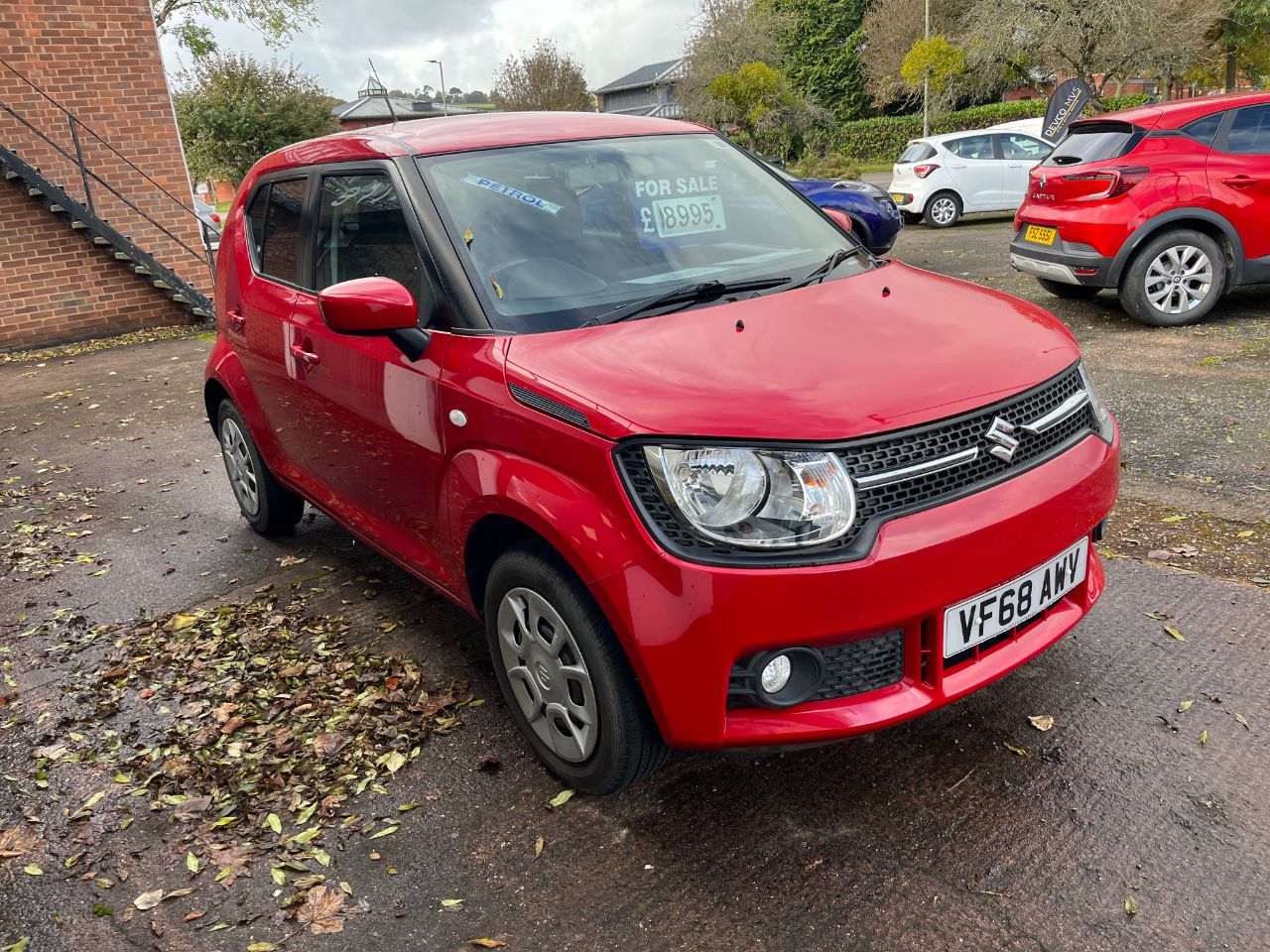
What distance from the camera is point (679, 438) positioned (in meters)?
2.32

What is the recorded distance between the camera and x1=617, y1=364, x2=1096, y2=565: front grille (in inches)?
89.4

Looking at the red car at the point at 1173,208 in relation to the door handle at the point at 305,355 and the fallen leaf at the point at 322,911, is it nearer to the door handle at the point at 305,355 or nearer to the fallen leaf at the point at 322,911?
the door handle at the point at 305,355

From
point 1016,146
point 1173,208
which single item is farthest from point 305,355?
point 1016,146

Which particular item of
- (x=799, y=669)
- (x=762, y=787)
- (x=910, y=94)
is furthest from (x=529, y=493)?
(x=910, y=94)

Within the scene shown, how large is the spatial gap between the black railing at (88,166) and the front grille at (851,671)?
1303 cm

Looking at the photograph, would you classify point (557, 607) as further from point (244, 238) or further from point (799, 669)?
point (244, 238)

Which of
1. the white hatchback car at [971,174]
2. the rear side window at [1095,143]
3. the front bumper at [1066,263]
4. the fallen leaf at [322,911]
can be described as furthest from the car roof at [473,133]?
the white hatchback car at [971,174]

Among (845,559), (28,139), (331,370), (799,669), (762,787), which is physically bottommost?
(762,787)

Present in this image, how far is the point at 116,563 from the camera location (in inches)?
200

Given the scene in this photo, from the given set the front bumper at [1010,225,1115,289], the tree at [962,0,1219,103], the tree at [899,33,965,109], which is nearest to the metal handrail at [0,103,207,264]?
the front bumper at [1010,225,1115,289]

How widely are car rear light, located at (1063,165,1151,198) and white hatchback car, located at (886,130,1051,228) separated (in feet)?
28.7

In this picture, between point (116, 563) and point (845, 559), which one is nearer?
point (845, 559)

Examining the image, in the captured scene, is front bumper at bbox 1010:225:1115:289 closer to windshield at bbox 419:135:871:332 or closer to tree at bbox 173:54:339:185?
windshield at bbox 419:135:871:332

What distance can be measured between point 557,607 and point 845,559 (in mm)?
774
